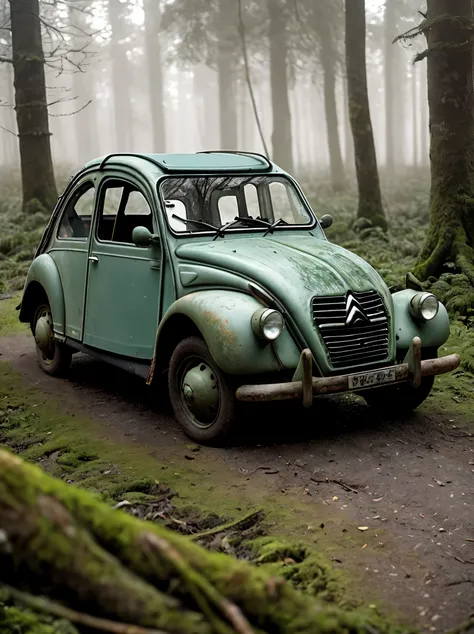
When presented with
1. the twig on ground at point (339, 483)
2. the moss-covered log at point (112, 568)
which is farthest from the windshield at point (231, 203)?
the moss-covered log at point (112, 568)

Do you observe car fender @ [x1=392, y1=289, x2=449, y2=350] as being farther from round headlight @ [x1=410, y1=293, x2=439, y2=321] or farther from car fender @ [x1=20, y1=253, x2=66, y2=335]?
car fender @ [x1=20, y1=253, x2=66, y2=335]

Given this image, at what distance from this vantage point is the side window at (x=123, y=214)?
711 cm

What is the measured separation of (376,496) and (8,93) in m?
49.9

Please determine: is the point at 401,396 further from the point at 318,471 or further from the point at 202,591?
the point at 202,591

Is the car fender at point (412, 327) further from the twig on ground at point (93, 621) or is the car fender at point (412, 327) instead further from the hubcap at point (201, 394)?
the twig on ground at point (93, 621)

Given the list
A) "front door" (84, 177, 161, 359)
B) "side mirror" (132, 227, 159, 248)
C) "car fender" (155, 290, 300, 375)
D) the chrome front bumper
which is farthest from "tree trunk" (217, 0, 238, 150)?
the chrome front bumper

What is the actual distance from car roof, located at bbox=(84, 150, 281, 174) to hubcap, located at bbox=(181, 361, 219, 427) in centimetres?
199

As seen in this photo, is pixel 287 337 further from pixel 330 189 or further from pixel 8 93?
pixel 8 93

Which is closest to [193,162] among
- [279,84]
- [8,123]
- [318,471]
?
[318,471]

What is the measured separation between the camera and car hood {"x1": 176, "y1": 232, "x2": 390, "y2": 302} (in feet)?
19.1

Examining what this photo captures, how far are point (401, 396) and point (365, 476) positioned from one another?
5.17ft

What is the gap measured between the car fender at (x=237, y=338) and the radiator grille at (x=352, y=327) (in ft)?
0.98

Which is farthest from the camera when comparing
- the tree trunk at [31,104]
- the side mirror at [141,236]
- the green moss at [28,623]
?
the tree trunk at [31,104]

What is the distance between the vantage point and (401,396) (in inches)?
261
